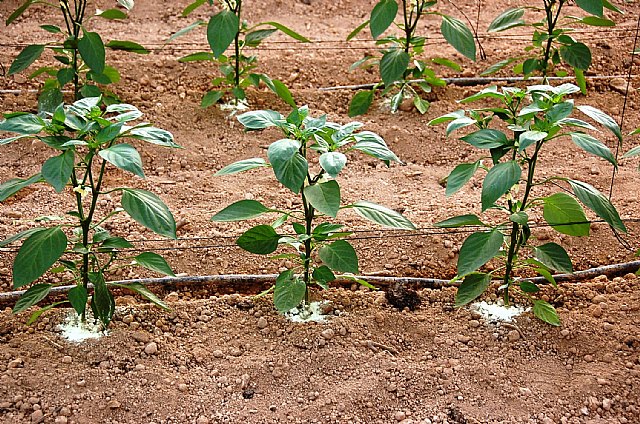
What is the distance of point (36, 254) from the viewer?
2.37 meters

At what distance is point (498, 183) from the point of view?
7.91 ft

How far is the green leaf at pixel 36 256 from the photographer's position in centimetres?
235

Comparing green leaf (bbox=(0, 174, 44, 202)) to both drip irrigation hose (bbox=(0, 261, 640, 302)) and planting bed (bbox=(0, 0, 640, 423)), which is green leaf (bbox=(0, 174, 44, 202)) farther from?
drip irrigation hose (bbox=(0, 261, 640, 302))

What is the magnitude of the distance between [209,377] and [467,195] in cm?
148

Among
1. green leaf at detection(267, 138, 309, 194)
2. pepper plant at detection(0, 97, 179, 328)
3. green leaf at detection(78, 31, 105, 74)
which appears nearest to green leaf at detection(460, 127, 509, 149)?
green leaf at detection(267, 138, 309, 194)

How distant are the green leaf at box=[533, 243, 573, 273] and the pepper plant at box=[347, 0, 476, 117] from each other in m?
1.15

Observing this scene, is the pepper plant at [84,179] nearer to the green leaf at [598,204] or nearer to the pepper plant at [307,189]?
the pepper plant at [307,189]

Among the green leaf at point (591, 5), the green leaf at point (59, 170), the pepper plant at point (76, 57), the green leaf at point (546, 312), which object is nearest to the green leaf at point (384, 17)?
the green leaf at point (591, 5)

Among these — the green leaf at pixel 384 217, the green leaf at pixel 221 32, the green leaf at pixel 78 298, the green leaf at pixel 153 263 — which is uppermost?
the green leaf at pixel 221 32

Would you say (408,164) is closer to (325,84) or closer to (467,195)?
(467,195)

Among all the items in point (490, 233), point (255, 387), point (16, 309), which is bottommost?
point (255, 387)

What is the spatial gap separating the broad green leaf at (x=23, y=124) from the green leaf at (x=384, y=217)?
3.10ft

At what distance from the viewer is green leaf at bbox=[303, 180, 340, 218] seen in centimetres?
241

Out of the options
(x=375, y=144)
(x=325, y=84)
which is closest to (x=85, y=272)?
(x=375, y=144)
